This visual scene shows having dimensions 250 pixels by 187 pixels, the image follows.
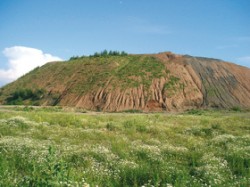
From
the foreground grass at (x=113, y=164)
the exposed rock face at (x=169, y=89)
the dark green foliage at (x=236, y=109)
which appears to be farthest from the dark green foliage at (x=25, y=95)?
the foreground grass at (x=113, y=164)

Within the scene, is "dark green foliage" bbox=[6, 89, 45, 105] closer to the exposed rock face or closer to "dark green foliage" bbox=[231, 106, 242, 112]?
the exposed rock face

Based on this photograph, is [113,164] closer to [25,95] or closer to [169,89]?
[169,89]

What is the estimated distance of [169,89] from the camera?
69125mm

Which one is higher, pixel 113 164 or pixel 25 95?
pixel 25 95

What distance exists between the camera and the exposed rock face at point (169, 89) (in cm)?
6644

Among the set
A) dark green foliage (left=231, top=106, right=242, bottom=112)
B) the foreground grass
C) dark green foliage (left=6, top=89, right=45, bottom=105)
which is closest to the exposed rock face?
dark green foliage (left=231, top=106, right=242, bottom=112)

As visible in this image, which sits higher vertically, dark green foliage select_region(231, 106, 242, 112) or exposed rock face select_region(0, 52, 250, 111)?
exposed rock face select_region(0, 52, 250, 111)

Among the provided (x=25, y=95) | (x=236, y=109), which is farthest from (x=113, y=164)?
(x=25, y=95)

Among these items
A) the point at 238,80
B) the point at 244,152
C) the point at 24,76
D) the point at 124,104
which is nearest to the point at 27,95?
the point at 24,76

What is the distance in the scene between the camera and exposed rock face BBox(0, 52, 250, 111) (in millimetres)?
66438

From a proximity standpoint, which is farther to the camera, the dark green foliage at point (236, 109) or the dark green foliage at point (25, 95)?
the dark green foliage at point (25, 95)

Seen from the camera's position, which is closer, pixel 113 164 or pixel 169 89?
pixel 113 164

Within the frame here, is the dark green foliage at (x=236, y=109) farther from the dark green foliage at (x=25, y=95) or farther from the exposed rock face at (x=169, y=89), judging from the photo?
the dark green foliage at (x=25, y=95)

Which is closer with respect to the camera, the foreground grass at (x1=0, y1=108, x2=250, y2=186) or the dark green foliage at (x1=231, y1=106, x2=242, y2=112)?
the foreground grass at (x1=0, y1=108, x2=250, y2=186)
